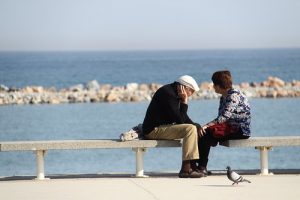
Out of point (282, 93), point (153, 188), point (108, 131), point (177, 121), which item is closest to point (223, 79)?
point (177, 121)

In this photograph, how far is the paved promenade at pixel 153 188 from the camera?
428 inches

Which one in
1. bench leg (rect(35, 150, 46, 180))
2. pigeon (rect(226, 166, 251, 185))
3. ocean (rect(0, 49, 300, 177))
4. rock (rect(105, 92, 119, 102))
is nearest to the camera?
pigeon (rect(226, 166, 251, 185))

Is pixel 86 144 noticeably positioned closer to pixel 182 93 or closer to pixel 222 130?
pixel 182 93

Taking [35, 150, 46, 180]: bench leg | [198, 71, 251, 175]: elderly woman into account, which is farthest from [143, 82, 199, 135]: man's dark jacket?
[35, 150, 46, 180]: bench leg

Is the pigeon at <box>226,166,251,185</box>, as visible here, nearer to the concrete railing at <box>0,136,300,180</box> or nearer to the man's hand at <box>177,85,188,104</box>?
the concrete railing at <box>0,136,300,180</box>

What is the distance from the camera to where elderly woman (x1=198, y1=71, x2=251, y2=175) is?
12453mm

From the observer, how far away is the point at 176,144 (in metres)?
12.6

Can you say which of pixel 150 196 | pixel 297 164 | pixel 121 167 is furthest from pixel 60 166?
pixel 150 196

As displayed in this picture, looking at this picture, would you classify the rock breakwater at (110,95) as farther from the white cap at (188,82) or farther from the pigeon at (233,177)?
the pigeon at (233,177)

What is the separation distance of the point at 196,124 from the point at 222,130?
0.29 metres

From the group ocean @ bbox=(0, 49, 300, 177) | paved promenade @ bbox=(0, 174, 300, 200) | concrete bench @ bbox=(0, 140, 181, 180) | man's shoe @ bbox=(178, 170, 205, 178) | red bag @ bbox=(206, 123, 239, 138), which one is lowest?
ocean @ bbox=(0, 49, 300, 177)

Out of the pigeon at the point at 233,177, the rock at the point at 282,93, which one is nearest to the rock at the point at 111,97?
the rock at the point at 282,93

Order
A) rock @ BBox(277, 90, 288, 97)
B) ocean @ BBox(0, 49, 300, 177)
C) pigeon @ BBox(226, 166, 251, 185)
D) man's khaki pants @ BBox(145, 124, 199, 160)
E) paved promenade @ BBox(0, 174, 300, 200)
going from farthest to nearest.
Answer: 1. rock @ BBox(277, 90, 288, 97)
2. ocean @ BBox(0, 49, 300, 177)
3. man's khaki pants @ BBox(145, 124, 199, 160)
4. pigeon @ BBox(226, 166, 251, 185)
5. paved promenade @ BBox(0, 174, 300, 200)

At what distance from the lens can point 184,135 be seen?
12336 millimetres
